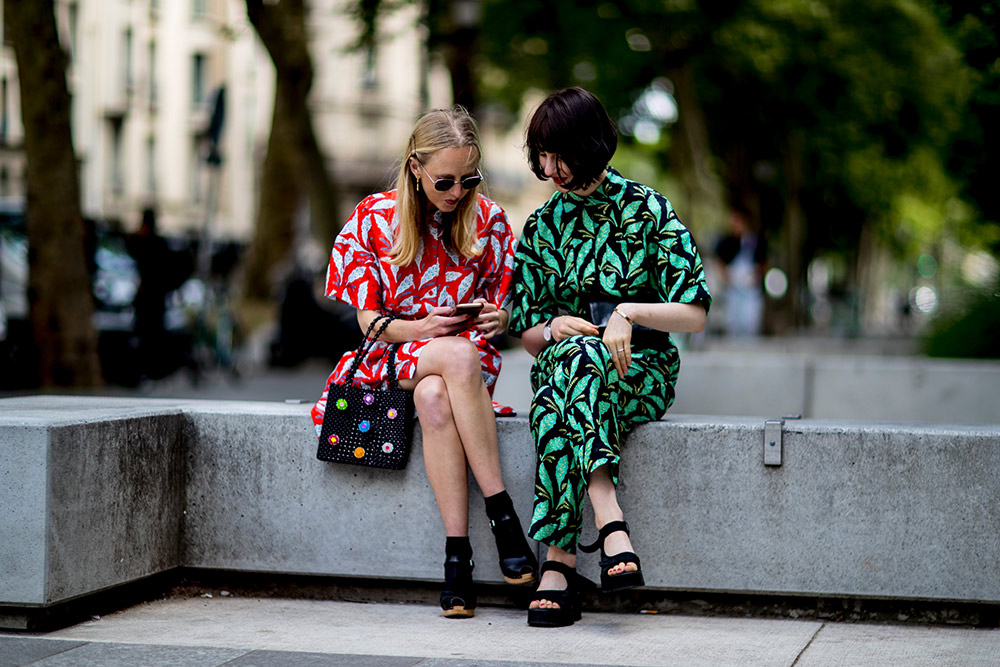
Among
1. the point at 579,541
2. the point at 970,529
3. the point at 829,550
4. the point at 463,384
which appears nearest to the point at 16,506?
the point at 463,384

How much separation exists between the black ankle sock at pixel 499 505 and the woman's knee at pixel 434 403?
299 mm

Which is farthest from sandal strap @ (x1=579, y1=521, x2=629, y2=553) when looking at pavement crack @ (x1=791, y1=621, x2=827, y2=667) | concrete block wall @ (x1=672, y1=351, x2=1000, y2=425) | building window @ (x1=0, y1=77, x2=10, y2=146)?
building window @ (x1=0, y1=77, x2=10, y2=146)

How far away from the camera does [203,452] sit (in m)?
5.27

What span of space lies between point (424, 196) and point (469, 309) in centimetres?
47

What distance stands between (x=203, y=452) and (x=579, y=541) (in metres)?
1.41

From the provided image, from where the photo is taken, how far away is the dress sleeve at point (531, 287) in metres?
5.11

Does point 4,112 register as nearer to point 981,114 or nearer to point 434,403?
point 981,114

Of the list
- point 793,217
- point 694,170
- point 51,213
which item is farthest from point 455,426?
point 793,217

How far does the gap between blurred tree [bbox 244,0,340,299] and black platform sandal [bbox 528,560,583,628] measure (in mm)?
17074

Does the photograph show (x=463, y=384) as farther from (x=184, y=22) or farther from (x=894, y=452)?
(x=184, y=22)

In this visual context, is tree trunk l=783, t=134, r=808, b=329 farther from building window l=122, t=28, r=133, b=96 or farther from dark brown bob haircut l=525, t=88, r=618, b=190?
dark brown bob haircut l=525, t=88, r=618, b=190

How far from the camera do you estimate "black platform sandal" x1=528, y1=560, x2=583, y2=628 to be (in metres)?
4.71

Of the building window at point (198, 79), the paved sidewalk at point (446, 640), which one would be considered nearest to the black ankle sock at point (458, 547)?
the paved sidewalk at point (446, 640)

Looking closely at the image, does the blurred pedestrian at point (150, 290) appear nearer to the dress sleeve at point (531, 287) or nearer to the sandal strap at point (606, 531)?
the dress sleeve at point (531, 287)
